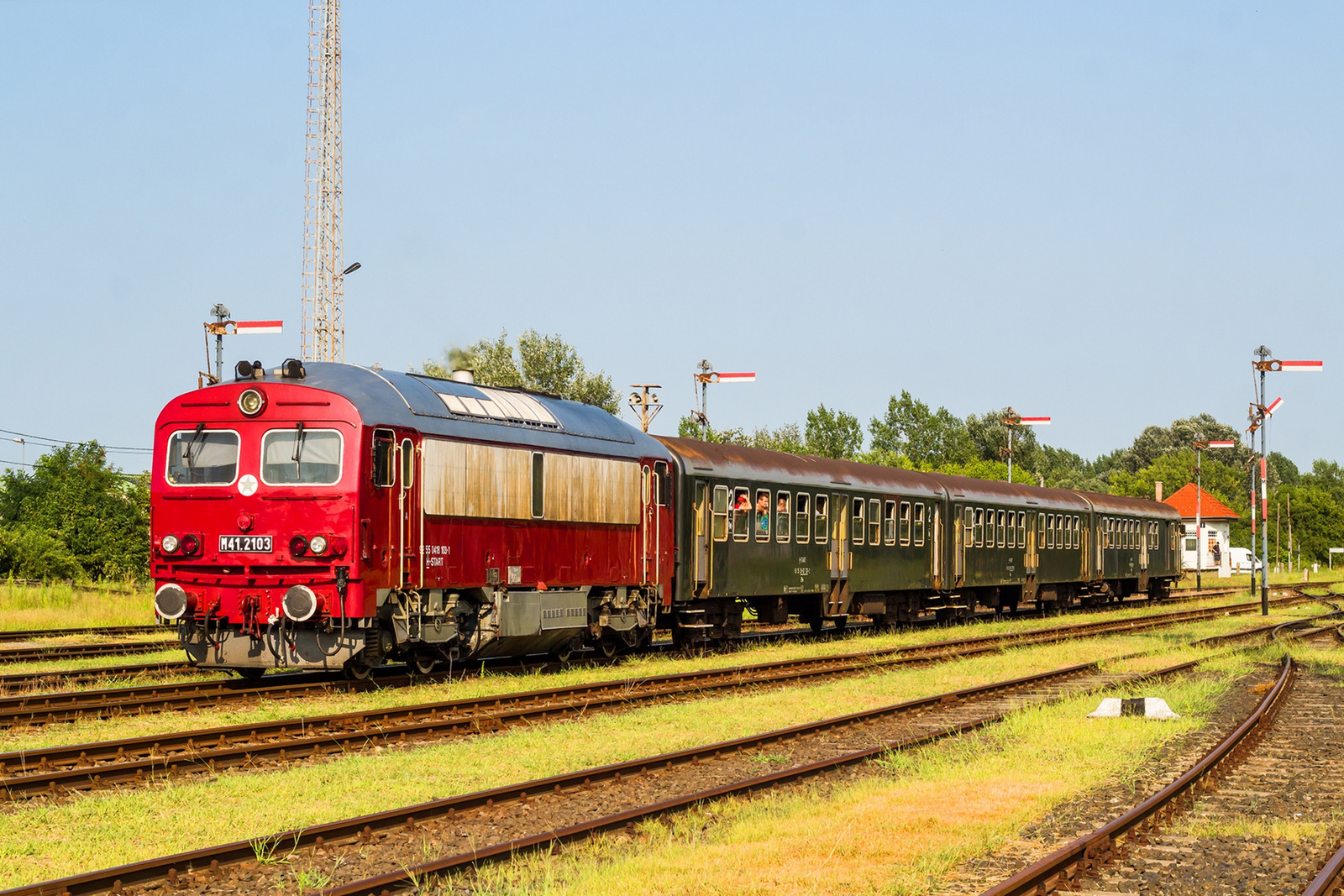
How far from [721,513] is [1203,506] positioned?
87789 mm

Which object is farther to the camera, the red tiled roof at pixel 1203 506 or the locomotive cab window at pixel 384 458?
the red tiled roof at pixel 1203 506

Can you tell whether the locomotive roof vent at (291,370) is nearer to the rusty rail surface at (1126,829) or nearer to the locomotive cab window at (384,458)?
the locomotive cab window at (384,458)

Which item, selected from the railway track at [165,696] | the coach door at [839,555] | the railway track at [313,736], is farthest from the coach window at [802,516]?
the railway track at [165,696]

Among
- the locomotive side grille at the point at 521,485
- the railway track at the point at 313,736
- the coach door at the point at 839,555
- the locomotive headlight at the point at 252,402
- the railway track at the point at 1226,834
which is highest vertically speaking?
the locomotive headlight at the point at 252,402

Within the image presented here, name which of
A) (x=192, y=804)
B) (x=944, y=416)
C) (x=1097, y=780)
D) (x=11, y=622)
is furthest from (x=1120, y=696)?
(x=944, y=416)

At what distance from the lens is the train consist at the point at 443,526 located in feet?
53.2

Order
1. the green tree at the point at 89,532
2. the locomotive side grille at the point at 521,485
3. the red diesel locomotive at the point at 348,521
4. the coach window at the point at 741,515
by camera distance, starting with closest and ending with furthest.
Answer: the red diesel locomotive at the point at 348,521 < the locomotive side grille at the point at 521,485 < the coach window at the point at 741,515 < the green tree at the point at 89,532

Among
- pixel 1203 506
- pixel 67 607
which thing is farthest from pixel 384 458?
pixel 1203 506

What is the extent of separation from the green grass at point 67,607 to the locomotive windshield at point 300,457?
16419 mm

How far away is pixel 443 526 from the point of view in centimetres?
1761

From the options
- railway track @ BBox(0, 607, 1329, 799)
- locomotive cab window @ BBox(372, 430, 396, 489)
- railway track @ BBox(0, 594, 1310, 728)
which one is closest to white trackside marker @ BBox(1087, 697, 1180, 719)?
railway track @ BBox(0, 607, 1329, 799)

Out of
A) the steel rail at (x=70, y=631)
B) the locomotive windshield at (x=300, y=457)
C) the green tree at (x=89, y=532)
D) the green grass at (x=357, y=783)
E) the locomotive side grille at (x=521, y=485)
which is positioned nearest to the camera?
the green grass at (x=357, y=783)

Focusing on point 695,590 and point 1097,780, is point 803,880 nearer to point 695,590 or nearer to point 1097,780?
point 1097,780

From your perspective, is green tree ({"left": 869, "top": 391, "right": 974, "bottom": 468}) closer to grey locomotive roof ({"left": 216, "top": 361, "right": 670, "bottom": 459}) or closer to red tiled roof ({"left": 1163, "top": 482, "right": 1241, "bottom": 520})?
red tiled roof ({"left": 1163, "top": 482, "right": 1241, "bottom": 520})
